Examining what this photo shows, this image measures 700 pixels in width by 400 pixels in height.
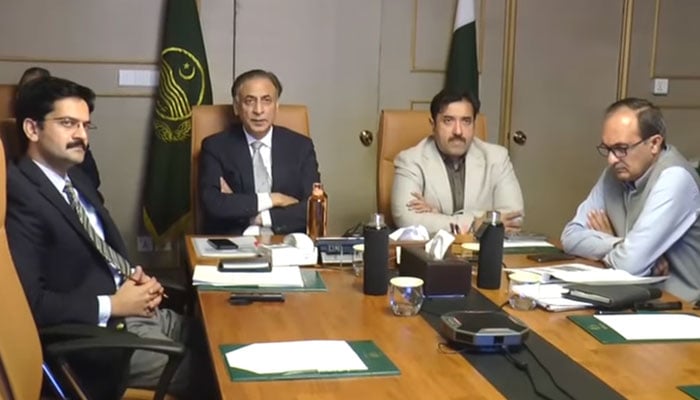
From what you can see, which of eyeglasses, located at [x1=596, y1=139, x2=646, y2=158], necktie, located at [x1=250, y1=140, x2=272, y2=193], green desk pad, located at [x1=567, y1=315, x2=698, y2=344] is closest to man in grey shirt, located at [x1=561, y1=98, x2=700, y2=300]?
eyeglasses, located at [x1=596, y1=139, x2=646, y2=158]

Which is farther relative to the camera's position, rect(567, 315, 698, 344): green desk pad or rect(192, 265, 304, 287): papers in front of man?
rect(192, 265, 304, 287): papers in front of man

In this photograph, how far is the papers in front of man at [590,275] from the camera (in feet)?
7.88

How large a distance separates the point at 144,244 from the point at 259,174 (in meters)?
1.20

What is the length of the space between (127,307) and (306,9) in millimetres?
2541

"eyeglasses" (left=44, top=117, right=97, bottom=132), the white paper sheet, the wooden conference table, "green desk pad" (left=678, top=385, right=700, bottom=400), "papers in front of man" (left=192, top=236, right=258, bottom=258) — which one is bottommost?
"green desk pad" (left=678, top=385, right=700, bottom=400)

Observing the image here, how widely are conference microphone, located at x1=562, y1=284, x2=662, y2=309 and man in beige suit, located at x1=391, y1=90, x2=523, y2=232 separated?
1.18 metres

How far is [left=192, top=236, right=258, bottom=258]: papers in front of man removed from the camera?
2.62 meters

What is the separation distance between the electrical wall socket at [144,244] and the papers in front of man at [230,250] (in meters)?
1.66

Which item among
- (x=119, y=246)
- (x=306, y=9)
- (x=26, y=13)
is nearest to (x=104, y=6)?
(x=26, y=13)

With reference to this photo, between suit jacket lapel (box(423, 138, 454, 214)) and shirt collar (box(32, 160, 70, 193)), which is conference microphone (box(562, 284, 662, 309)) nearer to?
suit jacket lapel (box(423, 138, 454, 214))

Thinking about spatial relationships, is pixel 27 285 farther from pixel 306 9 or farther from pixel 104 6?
pixel 306 9

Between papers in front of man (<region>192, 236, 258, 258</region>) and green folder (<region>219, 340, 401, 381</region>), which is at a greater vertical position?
papers in front of man (<region>192, 236, 258, 258</region>)

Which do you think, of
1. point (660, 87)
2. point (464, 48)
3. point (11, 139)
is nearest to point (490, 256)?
point (11, 139)

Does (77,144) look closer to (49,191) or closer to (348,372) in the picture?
(49,191)
